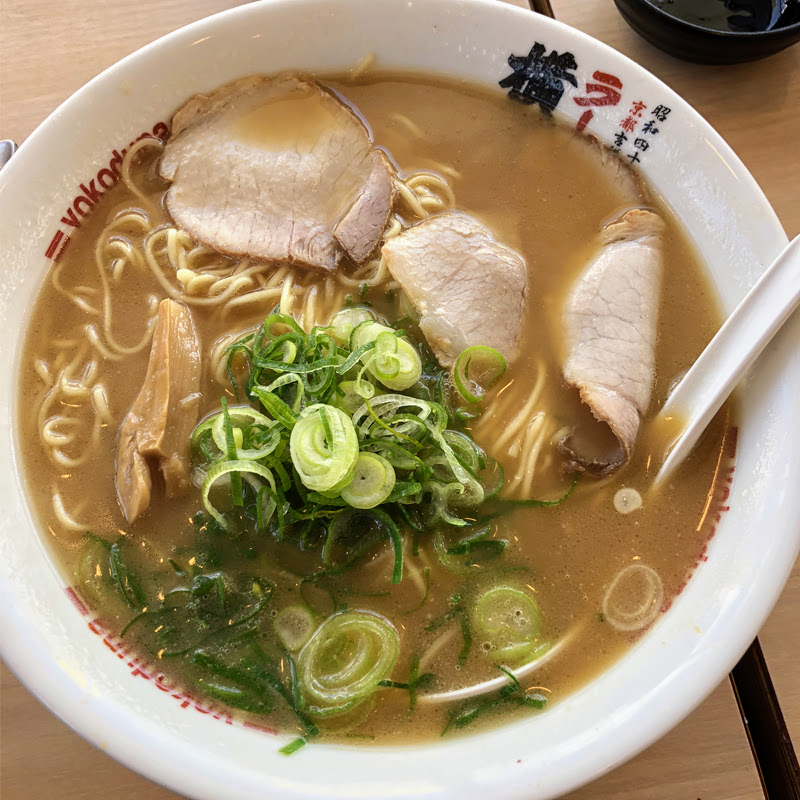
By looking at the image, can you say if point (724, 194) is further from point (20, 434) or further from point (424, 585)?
point (20, 434)

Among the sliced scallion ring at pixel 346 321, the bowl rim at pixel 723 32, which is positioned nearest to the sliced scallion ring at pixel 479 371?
the sliced scallion ring at pixel 346 321

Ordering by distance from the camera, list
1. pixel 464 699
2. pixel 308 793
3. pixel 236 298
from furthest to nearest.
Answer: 1. pixel 236 298
2. pixel 464 699
3. pixel 308 793

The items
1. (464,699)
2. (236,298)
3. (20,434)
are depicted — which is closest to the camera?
(464,699)

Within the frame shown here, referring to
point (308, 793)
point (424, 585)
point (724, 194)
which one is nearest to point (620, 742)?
point (424, 585)

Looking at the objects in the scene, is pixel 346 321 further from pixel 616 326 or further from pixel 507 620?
pixel 507 620

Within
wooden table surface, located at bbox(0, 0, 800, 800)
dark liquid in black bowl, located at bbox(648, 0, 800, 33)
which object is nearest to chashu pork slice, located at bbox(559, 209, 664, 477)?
wooden table surface, located at bbox(0, 0, 800, 800)

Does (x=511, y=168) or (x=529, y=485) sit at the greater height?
(x=511, y=168)
